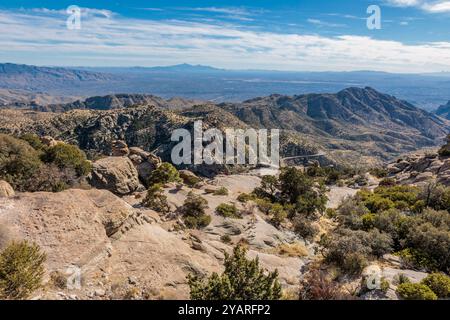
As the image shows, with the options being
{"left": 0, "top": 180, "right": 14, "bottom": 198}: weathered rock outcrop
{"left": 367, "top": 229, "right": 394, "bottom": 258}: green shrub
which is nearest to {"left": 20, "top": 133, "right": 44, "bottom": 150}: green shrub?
{"left": 0, "top": 180, "right": 14, "bottom": 198}: weathered rock outcrop

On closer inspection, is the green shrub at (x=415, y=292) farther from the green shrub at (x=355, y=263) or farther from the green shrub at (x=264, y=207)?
the green shrub at (x=264, y=207)

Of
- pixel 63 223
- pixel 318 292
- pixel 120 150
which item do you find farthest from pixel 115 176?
pixel 318 292

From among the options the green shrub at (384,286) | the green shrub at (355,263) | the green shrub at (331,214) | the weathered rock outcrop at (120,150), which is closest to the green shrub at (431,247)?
the green shrub at (355,263)

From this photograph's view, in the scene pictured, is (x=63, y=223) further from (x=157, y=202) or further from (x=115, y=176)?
(x=115, y=176)

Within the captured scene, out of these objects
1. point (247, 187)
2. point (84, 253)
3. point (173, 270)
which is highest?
point (84, 253)

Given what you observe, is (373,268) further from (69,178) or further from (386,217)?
(69,178)

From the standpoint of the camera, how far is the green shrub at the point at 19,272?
10.8 meters

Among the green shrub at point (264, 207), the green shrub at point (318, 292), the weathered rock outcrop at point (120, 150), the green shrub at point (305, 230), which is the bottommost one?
the green shrub at point (305, 230)

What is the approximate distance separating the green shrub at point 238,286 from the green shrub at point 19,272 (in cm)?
557

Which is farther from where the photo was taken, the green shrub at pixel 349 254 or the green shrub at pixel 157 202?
the green shrub at pixel 157 202

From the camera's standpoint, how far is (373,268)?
676 inches

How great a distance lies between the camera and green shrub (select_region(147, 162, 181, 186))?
39719 mm
